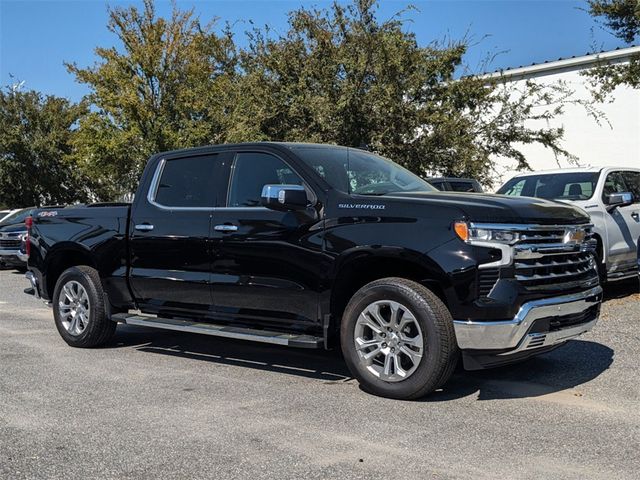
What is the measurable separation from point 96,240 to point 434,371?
3969 millimetres

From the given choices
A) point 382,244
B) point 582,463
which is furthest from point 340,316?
point 582,463

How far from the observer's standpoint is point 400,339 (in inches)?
202

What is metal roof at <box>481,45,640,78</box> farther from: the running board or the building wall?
the running board

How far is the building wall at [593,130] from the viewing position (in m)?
22.4

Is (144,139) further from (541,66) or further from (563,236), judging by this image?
(563,236)

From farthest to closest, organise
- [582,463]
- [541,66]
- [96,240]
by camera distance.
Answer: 1. [541,66]
2. [96,240]
3. [582,463]

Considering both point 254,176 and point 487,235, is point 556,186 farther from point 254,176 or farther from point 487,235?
point 487,235

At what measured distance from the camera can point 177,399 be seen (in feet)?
17.5

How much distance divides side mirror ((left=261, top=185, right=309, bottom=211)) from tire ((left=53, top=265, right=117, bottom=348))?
259cm

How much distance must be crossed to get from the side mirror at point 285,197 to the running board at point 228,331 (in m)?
1.05

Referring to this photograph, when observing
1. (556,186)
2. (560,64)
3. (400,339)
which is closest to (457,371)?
(400,339)

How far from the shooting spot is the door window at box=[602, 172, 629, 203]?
9703mm

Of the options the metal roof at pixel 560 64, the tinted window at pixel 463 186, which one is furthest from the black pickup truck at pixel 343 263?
the metal roof at pixel 560 64

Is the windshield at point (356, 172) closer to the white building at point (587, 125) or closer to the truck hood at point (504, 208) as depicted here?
the truck hood at point (504, 208)
